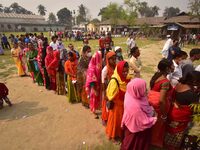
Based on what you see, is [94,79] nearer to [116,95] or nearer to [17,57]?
[116,95]

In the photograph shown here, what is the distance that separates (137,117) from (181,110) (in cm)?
69

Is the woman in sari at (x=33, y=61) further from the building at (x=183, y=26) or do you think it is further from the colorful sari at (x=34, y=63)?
the building at (x=183, y=26)

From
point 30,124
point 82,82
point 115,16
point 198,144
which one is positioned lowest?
point 30,124

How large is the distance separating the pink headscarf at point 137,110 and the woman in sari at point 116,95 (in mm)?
606

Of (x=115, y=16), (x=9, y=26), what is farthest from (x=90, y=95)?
(x=9, y=26)

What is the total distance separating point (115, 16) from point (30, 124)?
5073 centimetres

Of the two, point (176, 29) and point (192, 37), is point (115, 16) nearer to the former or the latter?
point (176, 29)

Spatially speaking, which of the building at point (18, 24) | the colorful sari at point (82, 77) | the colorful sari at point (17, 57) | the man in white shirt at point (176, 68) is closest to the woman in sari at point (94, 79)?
the colorful sari at point (82, 77)

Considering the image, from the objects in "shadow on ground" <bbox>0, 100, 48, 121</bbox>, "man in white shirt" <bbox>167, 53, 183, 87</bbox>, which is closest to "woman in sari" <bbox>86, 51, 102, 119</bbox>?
"shadow on ground" <bbox>0, 100, 48, 121</bbox>

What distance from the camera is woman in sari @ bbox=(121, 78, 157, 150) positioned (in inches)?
115

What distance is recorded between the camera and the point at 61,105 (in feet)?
19.6

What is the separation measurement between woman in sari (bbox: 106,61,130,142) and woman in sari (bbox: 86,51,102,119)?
1.03 meters

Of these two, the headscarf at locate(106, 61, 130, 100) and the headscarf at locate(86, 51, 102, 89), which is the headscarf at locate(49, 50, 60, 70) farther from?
the headscarf at locate(106, 61, 130, 100)

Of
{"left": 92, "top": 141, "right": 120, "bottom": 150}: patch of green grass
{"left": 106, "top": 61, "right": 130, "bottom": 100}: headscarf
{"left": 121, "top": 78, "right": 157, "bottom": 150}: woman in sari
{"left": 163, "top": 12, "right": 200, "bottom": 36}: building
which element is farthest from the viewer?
{"left": 163, "top": 12, "right": 200, "bottom": 36}: building
